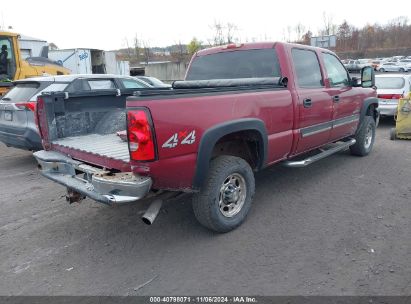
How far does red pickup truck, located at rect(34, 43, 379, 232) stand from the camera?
310 centimetres

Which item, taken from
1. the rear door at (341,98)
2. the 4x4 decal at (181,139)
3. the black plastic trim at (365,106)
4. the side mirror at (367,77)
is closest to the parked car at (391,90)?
the black plastic trim at (365,106)

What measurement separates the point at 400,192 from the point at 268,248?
8.12 ft

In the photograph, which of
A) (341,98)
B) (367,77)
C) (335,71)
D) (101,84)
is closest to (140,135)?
(341,98)

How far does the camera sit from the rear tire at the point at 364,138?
6.66 meters

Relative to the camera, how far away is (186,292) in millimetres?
2938

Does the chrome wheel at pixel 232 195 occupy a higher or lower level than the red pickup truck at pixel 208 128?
lower

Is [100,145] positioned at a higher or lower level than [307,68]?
lower

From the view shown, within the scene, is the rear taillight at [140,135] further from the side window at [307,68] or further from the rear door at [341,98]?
the rear door at [341,98]

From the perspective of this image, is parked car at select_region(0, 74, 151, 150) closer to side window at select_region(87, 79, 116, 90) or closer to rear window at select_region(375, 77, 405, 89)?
side window at select_region(87, 79, 116, 90)

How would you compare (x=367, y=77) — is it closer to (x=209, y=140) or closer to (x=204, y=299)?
(x=209, y=140)

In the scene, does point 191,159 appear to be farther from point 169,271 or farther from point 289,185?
point 289,185

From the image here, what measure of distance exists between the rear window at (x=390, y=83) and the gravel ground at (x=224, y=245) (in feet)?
20.5

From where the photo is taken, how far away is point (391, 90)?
10547 millimetres

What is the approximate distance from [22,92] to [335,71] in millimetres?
5603
